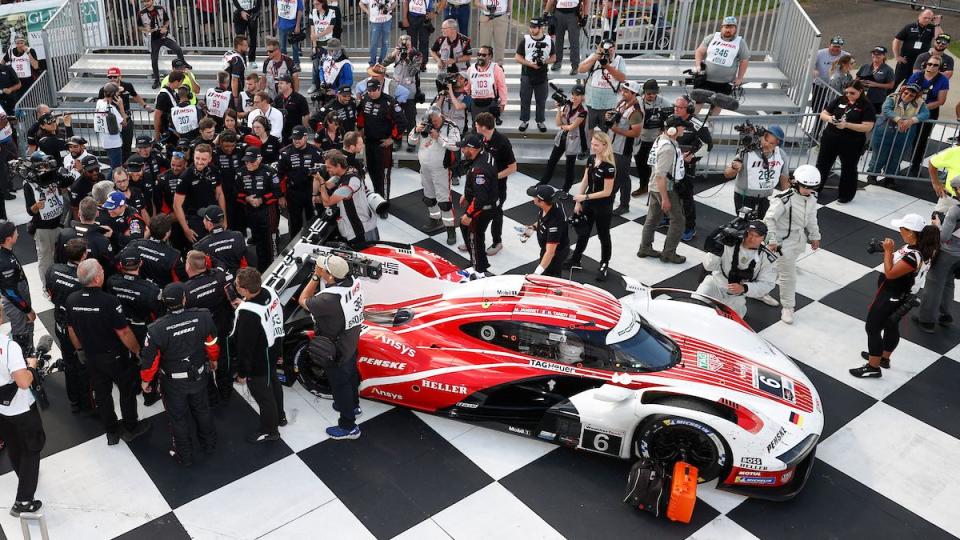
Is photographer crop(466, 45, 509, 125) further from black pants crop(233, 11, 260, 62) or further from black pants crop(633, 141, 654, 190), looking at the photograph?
black pants crop(233, 11, 260, 62)

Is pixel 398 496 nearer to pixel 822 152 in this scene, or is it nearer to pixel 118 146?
pixel 118 146

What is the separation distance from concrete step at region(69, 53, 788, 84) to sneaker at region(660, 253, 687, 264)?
4.61 metres

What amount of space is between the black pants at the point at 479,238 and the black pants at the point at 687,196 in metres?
2.19

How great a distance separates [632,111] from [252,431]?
6.29 metres

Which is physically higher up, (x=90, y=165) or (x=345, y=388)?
(x=90, y=165)

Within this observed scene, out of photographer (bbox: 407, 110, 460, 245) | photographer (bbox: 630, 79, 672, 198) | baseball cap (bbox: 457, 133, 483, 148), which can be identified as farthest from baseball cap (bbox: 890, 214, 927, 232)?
photographer (bbox: 407, 110, 460, 245)

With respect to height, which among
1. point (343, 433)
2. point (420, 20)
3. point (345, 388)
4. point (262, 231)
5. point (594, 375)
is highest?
point (420, 20)

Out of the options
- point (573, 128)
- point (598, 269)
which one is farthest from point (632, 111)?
point (598, 269)

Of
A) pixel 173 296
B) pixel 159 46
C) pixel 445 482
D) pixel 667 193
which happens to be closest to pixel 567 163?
pixel 667 193

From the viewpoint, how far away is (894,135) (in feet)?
40.6

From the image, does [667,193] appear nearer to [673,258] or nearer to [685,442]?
[673,258]

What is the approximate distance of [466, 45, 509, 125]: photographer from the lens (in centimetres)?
1181

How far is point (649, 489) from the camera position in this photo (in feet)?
21.7

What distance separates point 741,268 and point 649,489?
2.90 meters
